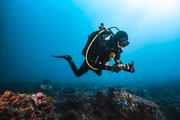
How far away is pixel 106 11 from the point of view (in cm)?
8431

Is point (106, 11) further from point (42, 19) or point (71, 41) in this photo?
point (71, 41)

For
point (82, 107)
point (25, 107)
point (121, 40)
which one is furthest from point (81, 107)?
point (121, 40)

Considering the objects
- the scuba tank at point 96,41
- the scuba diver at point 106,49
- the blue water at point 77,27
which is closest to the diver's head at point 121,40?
the scuba diver at point 106,49

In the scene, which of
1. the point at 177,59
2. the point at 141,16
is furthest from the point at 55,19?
the point at 177,59

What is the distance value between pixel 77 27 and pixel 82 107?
103m

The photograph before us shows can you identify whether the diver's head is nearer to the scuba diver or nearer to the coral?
the scuba diver

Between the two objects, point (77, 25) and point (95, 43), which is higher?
point (77, 25)

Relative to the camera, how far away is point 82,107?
666 centimetres

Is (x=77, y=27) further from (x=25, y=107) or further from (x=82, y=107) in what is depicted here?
(x=25, y=107)

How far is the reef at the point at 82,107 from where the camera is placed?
402 cm

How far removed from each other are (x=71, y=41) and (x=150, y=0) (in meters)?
72.6

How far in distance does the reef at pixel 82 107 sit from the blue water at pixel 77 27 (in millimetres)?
53034

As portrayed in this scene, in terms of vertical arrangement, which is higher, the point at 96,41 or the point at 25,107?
the point at 96,41

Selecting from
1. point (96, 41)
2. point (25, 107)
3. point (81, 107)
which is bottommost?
point (25, 107)
